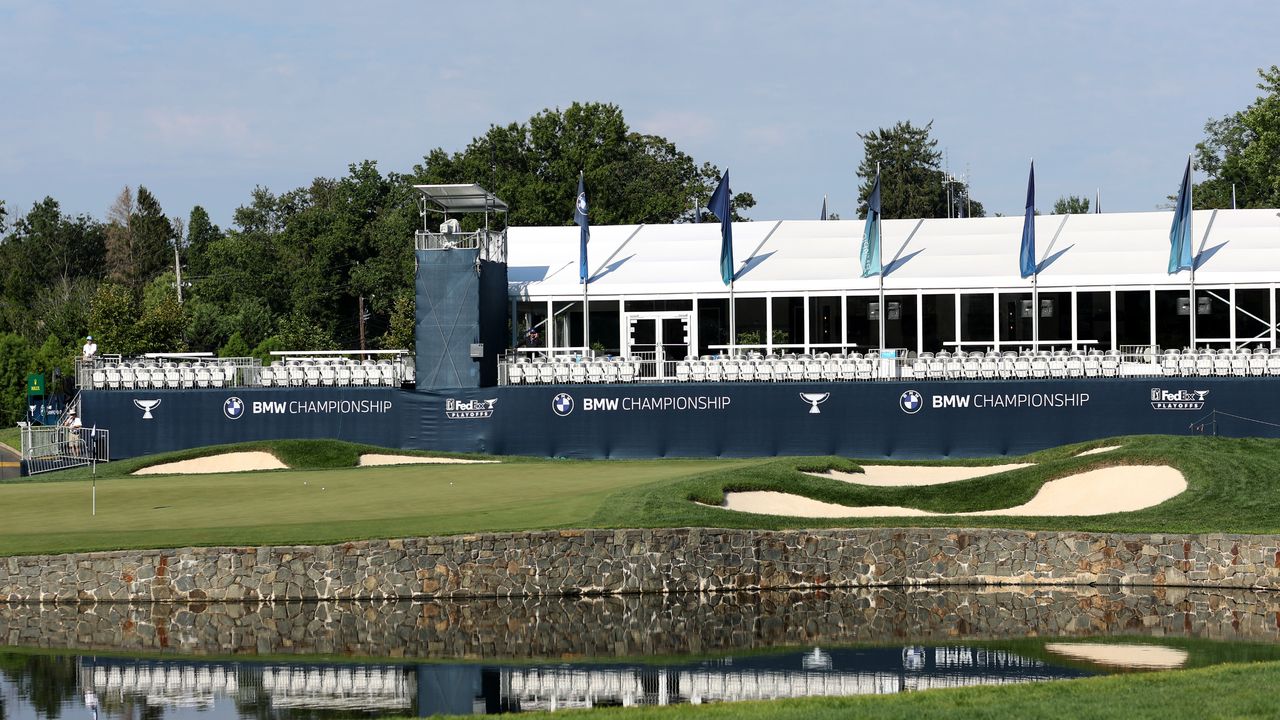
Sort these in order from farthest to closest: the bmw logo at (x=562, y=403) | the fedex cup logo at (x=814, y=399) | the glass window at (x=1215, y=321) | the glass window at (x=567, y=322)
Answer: the glass window at (x=567, y=322), the glass window at (x=1215, y=321), the bmw logo at (x=562, y=403), the fedex cup logo at (x=814, y=399)

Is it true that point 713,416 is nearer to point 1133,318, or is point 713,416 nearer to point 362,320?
point 1133,318

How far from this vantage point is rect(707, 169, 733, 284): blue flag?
4166 cm

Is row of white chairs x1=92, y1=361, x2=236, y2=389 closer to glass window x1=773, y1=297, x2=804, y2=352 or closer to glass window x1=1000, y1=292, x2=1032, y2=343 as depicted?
glass window x1=773, y1=297, x2=804, y2=352

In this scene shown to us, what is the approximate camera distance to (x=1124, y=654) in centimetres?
1767

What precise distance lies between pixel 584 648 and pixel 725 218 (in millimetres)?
25194

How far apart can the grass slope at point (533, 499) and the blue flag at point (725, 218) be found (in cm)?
911

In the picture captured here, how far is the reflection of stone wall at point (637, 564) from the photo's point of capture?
72.0 feet

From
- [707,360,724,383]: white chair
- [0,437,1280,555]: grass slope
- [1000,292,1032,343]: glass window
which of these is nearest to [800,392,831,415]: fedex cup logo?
[707,360,724,383]: white chair

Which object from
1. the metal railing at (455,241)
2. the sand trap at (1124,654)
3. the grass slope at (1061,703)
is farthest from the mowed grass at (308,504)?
the grass slope at (1061,703)

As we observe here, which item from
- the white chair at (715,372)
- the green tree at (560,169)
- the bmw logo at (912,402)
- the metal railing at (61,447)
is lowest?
the metal railing at (61,447)

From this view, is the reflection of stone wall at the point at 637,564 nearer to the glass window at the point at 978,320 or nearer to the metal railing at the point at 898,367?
the metal railing at the point at 898,367

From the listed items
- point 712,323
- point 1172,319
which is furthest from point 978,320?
point 712,323

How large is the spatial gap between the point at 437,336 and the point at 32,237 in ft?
268

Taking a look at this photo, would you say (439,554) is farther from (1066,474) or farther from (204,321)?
(204,321)
